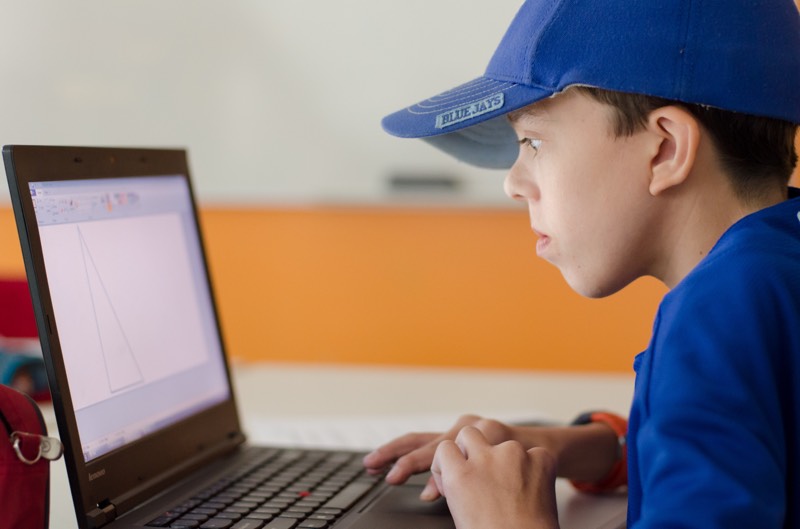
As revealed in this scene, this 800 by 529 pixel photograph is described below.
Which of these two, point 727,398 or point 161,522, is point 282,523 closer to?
point 161,522

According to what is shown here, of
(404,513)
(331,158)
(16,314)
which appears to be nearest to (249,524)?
(404,513)

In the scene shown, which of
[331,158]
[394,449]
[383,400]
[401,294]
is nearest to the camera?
[394,449]

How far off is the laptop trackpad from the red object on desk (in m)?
0.79

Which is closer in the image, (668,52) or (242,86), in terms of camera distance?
(668,52)

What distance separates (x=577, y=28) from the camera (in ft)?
2.20

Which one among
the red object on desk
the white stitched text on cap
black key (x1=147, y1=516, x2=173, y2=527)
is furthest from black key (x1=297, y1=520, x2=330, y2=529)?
the red object on desk

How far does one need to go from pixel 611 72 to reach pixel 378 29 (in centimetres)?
147

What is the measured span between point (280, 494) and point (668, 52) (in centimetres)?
48

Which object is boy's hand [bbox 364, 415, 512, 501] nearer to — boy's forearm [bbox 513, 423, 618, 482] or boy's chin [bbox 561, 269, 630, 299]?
boy's forearm [bbox 513, 423, 618, 482]

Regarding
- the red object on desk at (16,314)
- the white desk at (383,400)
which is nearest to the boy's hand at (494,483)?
the white desk at (383,400)

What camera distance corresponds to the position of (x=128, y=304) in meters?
0.84

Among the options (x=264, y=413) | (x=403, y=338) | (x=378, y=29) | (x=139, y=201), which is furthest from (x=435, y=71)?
(x=139, y=201)

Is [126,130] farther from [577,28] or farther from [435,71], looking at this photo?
[577,28]

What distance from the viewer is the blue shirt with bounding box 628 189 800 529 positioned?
53 cm
